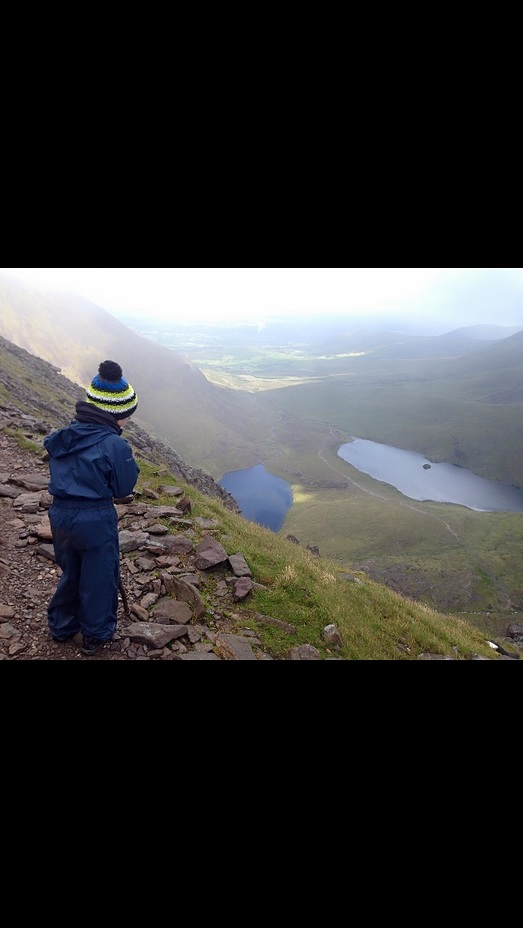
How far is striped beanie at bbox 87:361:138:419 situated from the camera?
15.3ft

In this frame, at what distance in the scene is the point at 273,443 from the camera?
17688 cm

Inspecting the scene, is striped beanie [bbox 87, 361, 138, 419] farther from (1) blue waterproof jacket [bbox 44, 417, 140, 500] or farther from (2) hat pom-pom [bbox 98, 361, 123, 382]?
(1) blue waterproof jacket [bbox 44, 417, 140, 500]

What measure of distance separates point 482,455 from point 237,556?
173 m

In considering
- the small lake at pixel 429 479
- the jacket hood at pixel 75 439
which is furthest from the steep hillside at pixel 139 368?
the jacket hood at pixel 75 439

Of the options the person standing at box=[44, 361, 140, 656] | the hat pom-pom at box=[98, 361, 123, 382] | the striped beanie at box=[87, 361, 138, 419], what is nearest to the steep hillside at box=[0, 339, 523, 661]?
the person standing at box=[44, 361, 140, 656]

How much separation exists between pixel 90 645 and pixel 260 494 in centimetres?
12039

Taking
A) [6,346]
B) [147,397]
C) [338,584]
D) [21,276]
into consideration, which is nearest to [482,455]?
[147,397]

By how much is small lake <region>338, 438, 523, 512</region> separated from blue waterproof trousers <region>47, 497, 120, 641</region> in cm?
12932

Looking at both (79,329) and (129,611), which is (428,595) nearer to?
(129,611)

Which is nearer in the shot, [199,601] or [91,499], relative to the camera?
[91,499]

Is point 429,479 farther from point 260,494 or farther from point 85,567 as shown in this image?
point 85,567

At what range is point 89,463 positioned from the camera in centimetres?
441

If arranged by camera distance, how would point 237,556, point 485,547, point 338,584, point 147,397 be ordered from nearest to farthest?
1. point 237,556
2. point 338,584
3. point 485,547
4. point 147,397

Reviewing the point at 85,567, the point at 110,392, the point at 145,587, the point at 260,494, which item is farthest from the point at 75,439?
the point at 260,494
